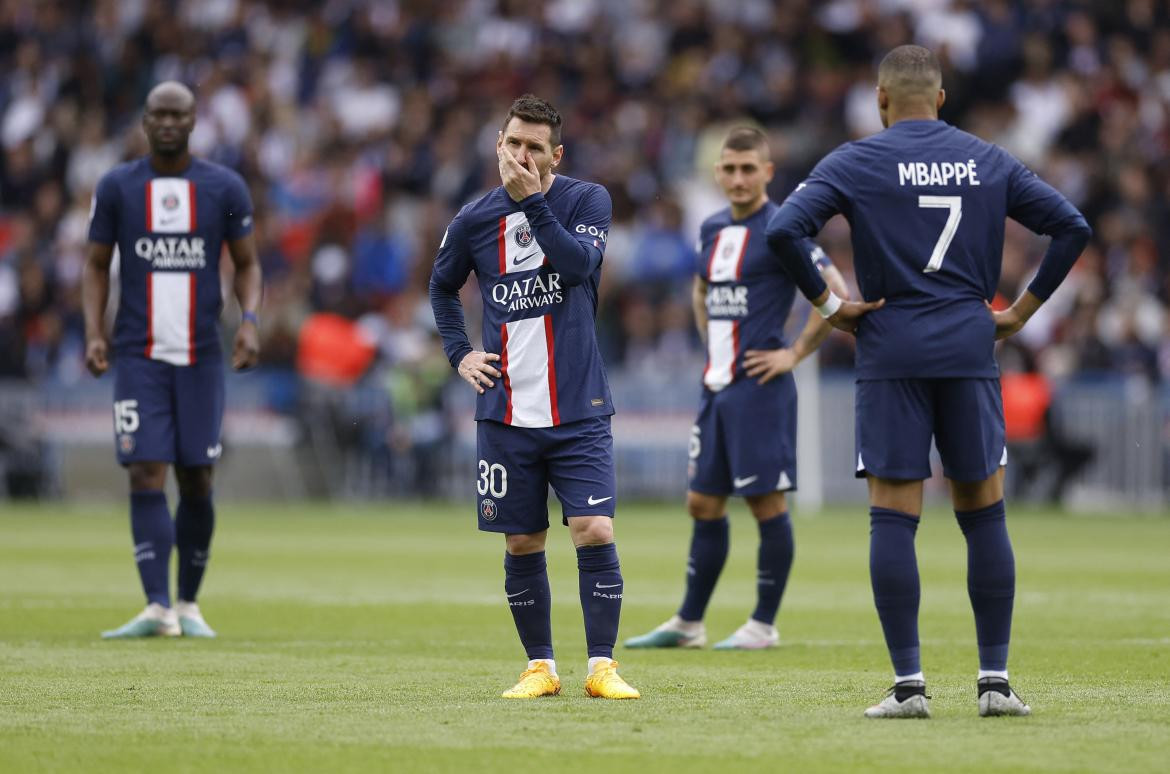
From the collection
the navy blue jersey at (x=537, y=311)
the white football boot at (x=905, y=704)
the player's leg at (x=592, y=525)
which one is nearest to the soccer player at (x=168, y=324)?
the navy blue jersey at (x=537, y=311)

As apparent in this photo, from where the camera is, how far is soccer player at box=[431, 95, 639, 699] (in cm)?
759

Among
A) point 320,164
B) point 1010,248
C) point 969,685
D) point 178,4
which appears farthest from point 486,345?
point 178,4

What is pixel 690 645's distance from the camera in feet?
33.2

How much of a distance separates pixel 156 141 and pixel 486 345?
3.51 m

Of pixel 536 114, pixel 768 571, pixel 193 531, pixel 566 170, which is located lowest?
pixel 768 571

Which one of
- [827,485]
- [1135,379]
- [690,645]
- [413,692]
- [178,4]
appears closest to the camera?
[413,692]

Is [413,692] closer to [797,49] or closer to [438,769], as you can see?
[438,769]

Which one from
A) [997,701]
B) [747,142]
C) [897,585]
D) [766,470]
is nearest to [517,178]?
[897,585]

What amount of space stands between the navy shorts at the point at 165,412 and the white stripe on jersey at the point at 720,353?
2.70m

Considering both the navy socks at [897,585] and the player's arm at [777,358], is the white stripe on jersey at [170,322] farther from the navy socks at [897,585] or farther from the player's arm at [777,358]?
the navy socks at [897,585]

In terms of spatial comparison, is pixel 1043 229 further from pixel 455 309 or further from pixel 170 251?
pixel 170 251

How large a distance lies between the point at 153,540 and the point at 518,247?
371cm

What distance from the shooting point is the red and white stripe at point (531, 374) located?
25.1ft

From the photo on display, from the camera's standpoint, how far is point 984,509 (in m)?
6.95
